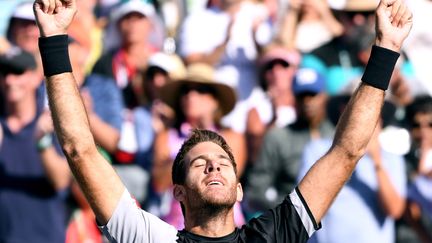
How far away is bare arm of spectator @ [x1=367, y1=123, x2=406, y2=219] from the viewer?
328 inches

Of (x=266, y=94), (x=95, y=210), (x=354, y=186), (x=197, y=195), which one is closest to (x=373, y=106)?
(x=197, y=195)

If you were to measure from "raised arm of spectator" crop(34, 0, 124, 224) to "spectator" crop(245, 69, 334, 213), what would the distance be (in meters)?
3.86

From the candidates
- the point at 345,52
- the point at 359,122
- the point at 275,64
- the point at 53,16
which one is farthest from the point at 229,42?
the point at 53,16

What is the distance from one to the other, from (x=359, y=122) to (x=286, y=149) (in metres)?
3.65

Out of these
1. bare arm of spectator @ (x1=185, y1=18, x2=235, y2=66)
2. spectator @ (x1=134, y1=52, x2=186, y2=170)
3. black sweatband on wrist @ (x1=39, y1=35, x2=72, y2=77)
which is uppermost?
black sweatband on wrist @ (x1=39, y1=35, x2=72, y2=77)

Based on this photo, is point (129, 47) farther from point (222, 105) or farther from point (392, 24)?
point (392, 24)

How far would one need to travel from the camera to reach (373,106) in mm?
4855

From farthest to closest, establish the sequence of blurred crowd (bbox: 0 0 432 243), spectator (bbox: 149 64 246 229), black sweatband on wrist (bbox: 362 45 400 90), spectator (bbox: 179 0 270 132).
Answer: spectator (bbox: 179 0 270 132) < spectator (bbox: 149 64 246 229) < blurred crowd (bbox: 0 0 432 243) < black sweatband on wrist (bbox: 362 45 400 90)

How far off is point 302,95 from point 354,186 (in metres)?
0.80

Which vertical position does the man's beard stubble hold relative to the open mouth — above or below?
below

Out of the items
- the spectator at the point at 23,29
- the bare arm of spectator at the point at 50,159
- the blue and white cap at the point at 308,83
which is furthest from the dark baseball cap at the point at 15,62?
the blue and white cap at the point at 308,83

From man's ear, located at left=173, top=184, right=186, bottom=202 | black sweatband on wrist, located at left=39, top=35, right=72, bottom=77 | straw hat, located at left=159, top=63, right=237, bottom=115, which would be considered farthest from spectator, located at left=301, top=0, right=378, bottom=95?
black sweatband on wrist, located at left=39, top=35, right=72, bottom=77

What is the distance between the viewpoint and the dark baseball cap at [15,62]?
8.46m

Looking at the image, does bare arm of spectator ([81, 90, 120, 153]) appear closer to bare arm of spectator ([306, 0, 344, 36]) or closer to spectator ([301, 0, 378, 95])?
spectator ([301, 0, 378, 95])
